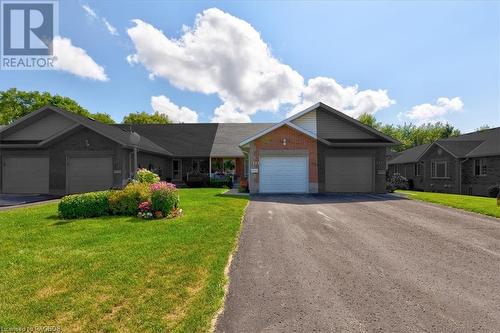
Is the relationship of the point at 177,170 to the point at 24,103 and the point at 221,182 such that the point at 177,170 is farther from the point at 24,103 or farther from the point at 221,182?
the point at 24,103

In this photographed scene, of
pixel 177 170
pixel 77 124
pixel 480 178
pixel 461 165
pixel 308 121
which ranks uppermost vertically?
pixel 308 121

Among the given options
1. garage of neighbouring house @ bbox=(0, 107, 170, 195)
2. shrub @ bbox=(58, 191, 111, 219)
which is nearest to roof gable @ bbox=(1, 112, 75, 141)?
garage of neighbouring house @ bbox=(0, 107, 170, 195)

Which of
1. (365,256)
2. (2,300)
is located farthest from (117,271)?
(365,256)

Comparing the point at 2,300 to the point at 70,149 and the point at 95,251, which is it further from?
the point at 70,149

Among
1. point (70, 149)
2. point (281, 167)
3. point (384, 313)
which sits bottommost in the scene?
point (384, 313)

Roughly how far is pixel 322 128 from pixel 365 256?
15.5m

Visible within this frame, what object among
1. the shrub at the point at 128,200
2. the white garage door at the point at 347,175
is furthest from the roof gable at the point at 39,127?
the white garage door at the point at 347,175

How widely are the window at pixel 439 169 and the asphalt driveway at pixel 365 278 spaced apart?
69.0 feet

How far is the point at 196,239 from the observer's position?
675cm

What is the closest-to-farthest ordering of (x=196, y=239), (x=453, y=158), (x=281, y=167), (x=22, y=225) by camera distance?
(x=196, y=239)
(x=22, y=225)
(x=281, y=167)
(x=453, y=158)

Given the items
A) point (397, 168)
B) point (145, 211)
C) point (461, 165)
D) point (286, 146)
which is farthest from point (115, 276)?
point (397, 168)

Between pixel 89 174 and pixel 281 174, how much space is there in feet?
43.5

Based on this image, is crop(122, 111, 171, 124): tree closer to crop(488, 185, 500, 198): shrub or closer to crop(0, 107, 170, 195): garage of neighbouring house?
crop(0, 107, 170, 195): garage of neighbouring house

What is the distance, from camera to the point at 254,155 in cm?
1872
